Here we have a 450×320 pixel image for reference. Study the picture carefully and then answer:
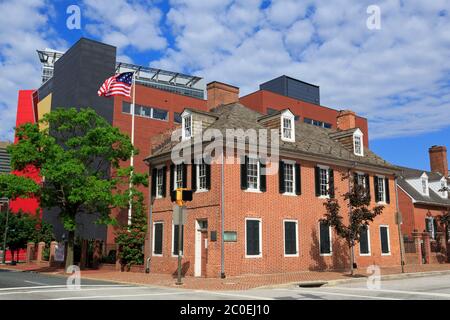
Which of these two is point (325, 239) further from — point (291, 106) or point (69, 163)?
point (291, 106)

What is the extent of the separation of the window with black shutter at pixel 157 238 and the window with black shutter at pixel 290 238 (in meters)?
6.99

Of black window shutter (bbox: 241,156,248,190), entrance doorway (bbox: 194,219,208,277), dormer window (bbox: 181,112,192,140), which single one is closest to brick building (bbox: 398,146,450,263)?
black window shutter (bbox: 241,156,248,190)

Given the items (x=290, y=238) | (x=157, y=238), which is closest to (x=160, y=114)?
(x=157, y=238)

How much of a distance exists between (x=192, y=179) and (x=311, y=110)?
129ft

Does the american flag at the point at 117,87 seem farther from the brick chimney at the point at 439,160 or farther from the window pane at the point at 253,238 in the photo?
the brick chimney at the point at 439,160

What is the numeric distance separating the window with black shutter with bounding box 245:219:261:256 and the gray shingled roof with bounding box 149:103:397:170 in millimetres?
4087

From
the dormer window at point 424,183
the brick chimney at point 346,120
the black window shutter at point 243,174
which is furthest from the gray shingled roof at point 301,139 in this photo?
the dormer window at point 424,183

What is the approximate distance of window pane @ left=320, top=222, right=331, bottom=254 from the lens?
989 inches

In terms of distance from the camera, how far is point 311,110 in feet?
196

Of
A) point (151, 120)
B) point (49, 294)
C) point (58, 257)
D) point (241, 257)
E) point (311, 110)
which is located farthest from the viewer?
point (311, 110)

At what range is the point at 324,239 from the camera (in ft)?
83.2
